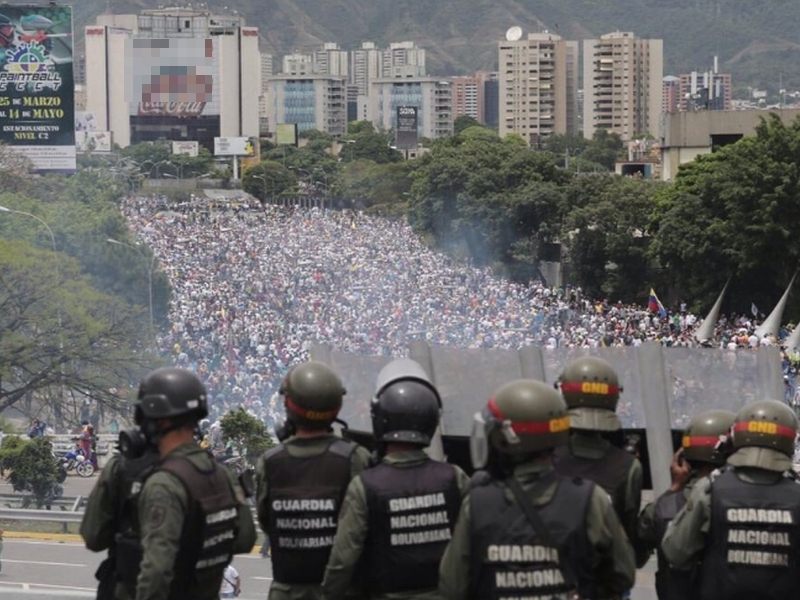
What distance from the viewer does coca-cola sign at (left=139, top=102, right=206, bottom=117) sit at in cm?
17938

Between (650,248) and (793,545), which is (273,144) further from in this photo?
(793,545)

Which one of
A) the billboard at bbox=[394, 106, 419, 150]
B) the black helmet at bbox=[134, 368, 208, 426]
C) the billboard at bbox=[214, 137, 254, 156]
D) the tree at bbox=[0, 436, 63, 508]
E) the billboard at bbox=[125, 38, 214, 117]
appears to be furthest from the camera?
the billboard at bbox=[394, 106, 419, 150]

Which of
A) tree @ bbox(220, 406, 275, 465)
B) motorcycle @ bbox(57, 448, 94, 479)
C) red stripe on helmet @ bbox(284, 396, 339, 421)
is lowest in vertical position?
motorcycle @ bbox(57, 448, 94, 479)

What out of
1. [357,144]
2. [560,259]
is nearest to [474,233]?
[560,259]

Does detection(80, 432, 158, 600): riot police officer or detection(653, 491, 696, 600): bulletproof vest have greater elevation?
detection(80, 432, 158, 600): riot police officer

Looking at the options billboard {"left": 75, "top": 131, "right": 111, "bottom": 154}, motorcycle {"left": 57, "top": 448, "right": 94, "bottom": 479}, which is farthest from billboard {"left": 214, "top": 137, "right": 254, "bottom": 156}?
motorcycle {"left": 57, "top": 448, "right": 94, "bottom": 479}

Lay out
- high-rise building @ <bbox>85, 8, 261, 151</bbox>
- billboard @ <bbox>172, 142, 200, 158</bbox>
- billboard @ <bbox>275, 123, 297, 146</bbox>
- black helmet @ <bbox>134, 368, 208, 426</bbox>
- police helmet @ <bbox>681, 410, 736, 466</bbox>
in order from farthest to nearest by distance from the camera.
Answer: billboard @ <bbox>275, 123, 297, 146</bbox> → high-rise building @ <bbox>85, 8, 261, 151</bbox> → billboard @ <bbox>172, 142, 200, 158</bbox> → police helmet @ <bbox>681, 410, 736, 466</bbox> → black helmet @ <bbox>134, 368, 208, 426</bbox>

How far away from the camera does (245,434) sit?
22.4 metres

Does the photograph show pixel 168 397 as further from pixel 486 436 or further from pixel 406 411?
pixel 486 436

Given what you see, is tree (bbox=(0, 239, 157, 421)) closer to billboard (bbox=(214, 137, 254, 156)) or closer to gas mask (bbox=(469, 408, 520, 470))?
gas mask (bbox=(469, 408, 520, 470))

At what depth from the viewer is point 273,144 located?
196125 mm

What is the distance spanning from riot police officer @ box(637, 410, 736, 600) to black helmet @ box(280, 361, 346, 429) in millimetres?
1166

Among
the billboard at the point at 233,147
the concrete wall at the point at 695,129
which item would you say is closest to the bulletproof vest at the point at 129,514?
the concrete wall at the point at 695,129

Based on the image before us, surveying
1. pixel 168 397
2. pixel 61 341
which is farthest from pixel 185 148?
pixel 168 397
